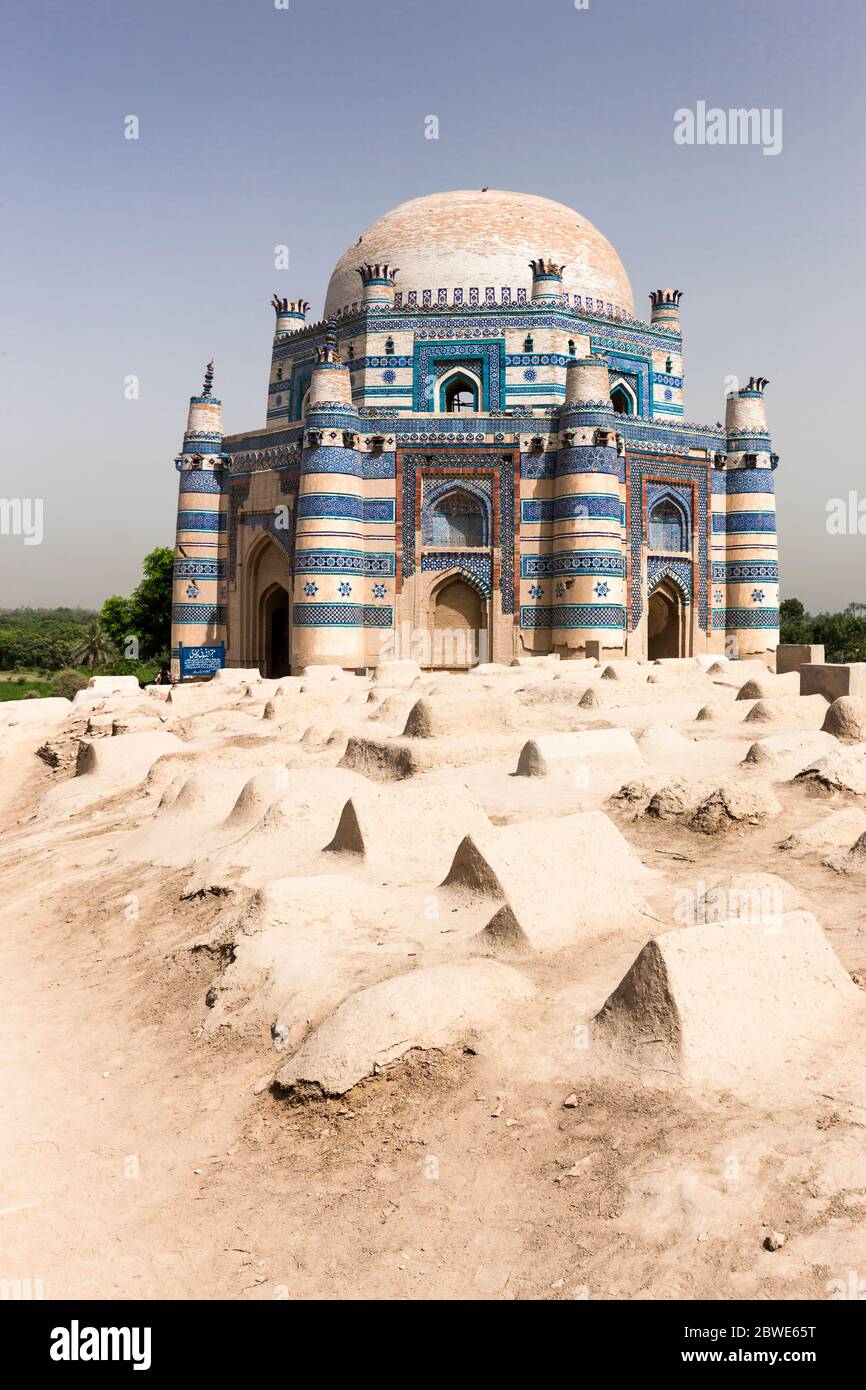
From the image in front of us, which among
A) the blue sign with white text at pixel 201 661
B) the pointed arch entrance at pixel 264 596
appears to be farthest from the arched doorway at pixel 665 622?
the blue sign with white text at pixel 201 661

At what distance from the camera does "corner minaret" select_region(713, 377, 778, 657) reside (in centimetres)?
2322

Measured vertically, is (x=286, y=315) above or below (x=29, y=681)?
above

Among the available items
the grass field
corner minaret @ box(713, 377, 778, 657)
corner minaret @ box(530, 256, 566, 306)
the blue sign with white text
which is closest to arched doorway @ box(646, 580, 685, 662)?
corner minaret @ box(713, 377, 778, 657)

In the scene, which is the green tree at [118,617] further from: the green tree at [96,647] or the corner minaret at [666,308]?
the corner minaret at [666,308]

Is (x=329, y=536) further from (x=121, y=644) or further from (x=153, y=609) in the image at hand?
(x=121, y=644)

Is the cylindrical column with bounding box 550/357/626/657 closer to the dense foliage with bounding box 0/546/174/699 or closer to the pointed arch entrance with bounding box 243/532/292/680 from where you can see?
the pointed arch entrance with bounding box 243/532/292/680

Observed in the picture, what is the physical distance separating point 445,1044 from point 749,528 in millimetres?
21159

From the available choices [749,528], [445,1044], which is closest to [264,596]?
[749,528]

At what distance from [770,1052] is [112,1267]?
221 centimetres

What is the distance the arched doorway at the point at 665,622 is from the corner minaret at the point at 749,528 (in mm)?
1157

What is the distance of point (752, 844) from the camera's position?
593 centimetres

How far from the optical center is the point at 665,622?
23391mm

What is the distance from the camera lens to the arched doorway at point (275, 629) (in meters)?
23.3

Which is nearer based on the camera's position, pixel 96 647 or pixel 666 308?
pixel 666 308
